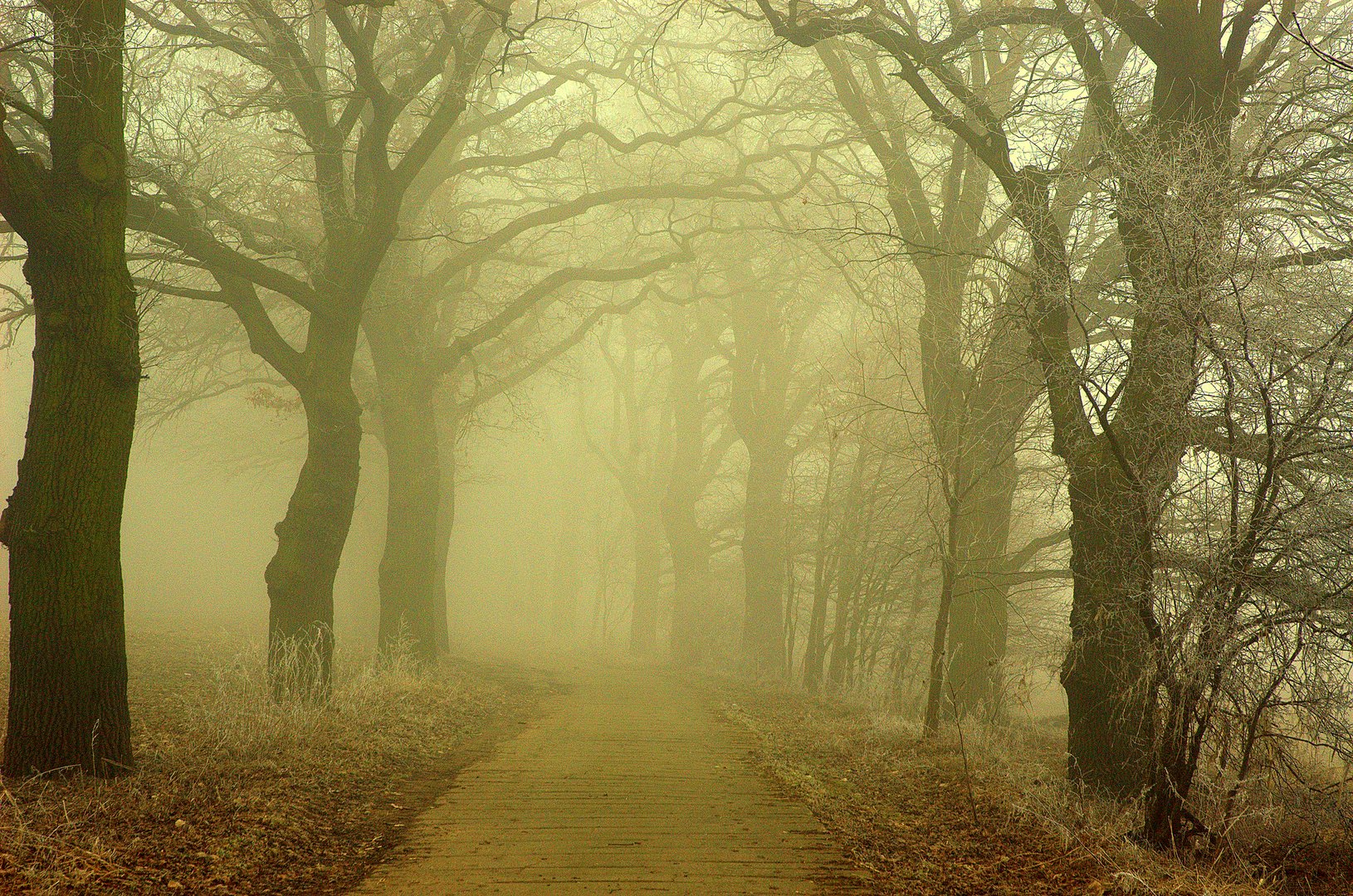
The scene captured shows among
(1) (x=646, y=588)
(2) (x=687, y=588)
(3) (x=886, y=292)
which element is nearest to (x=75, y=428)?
(3) (x=886, y=292)

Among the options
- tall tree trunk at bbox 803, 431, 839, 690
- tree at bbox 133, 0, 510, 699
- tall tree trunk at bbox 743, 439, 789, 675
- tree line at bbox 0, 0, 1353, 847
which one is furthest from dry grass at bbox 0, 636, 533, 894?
tall tree trunk at bbox 743, 439, 789, 675

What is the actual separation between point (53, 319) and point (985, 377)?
867 centimetres

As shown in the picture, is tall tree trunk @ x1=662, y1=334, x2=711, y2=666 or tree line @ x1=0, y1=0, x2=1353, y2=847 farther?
tall tree trunk @ x1=662, y1=334, x2=711, y2=666

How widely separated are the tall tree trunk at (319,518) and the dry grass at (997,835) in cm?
508

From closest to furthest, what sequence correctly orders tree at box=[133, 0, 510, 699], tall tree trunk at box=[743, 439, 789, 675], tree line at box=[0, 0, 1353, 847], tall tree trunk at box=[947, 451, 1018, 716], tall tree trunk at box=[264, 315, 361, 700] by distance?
tree line at box=[0, 0, 1353, 847]
tree at box=[133, 0, 510, 699]
tall tree trunk at box=[264, 315, 361, 700]
tall tree trunk at box=[947, 451, 1018, 716]
tall tree trunk at box=[743, 439, 789, 675]

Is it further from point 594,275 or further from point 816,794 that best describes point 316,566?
point 594,275

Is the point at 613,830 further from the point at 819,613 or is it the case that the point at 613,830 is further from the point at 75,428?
the point at 819,613

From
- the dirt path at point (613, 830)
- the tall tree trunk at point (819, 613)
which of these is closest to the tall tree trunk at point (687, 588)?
the tall tree trunk at point (819, 613)

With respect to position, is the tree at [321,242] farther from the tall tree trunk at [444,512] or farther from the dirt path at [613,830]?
the tall tree trunk at [444,512]

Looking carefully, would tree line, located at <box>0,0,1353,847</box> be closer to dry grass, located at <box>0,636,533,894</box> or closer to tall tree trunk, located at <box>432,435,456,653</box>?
dry grass, located at <box>0,636,533,894</box>

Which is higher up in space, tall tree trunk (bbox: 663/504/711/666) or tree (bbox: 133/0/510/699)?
tree (bbox: 133/0/510/699)

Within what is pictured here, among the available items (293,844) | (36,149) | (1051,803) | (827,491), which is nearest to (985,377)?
(1051,803)

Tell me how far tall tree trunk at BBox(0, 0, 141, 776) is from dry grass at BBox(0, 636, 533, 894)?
1.60ft

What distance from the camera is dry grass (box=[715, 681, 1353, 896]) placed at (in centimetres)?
537
